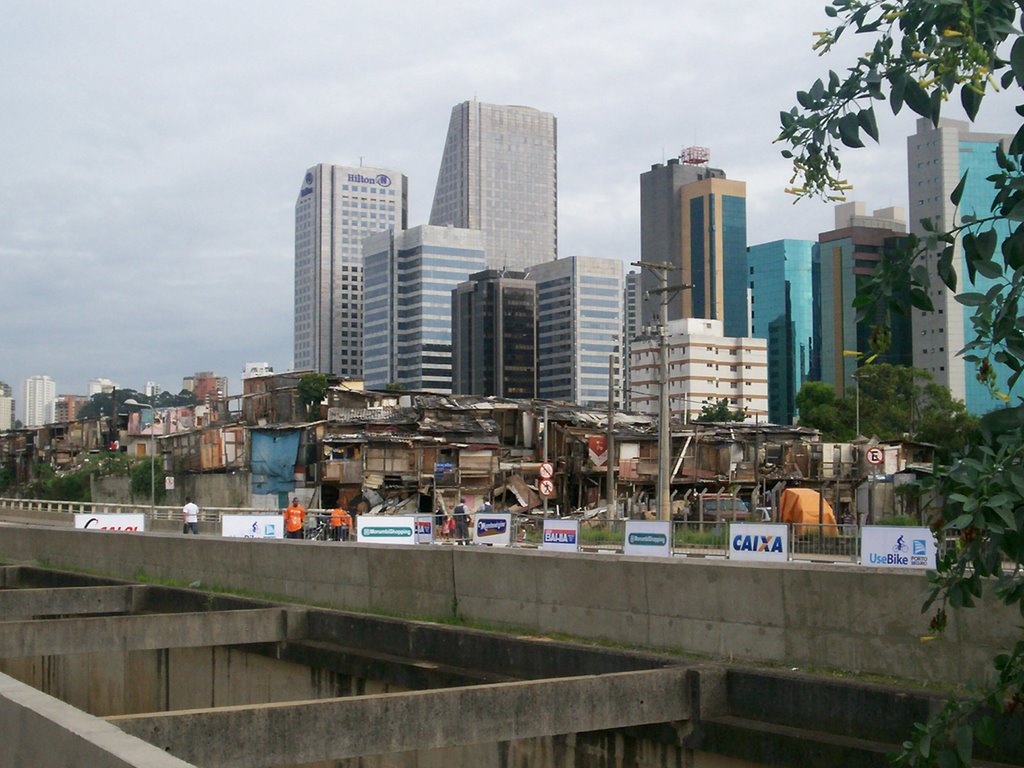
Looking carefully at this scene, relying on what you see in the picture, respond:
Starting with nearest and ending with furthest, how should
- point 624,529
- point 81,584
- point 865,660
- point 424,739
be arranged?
point 424,739
point 865,660
point 81,584
point 624,529

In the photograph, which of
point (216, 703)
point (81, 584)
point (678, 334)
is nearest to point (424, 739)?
point (216, 703)

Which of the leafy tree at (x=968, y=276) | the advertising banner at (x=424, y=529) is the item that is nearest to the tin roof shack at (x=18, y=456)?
the advertising banner at (x=424, y=529)

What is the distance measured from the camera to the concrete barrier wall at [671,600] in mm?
9273

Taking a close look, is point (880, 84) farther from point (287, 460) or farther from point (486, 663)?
point (287, 460)

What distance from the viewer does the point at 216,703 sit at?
15.8 meters

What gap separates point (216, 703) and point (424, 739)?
8.58 metres

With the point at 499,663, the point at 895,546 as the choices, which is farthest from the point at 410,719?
the point at 895,546

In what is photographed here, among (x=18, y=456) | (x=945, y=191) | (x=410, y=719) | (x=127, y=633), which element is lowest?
(x=127, y=633)

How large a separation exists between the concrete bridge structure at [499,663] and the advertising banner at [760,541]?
13951mm

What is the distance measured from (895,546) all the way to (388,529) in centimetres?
1501

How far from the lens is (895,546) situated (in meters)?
25.1

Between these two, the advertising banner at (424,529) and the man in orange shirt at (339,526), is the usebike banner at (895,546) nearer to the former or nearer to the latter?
the advertising banner at (424,529)

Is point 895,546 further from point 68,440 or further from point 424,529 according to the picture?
point 68,440

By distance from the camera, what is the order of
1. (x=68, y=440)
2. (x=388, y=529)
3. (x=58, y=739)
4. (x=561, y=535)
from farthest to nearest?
(x=68, y=440) < (x=388, y=529) < (x=561, y=535) < (x=58, y=739)
